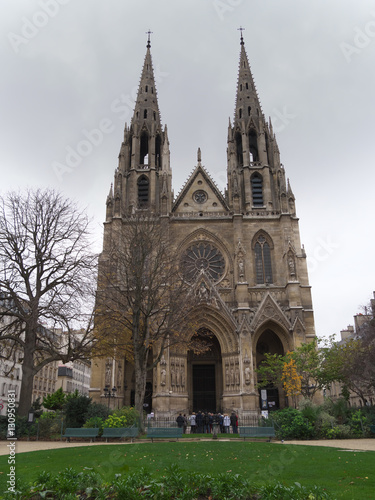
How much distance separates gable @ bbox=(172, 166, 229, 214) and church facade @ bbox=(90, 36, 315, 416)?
0.09 m

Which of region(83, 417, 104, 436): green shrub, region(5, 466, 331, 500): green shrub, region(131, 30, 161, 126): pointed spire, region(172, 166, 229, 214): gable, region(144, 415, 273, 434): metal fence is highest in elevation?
region(131, 30, 161, 126): pointed spire

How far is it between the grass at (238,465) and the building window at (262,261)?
21258 mm

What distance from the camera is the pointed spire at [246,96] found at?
41031mm

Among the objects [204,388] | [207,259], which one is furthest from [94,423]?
[207,259]

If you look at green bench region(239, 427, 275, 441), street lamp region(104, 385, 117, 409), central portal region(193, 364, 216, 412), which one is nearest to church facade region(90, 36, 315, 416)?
central portal region(193, 364, 216, 412)

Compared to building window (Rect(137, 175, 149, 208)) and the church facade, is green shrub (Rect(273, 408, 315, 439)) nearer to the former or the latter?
the church facade

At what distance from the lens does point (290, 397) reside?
28.9 meters

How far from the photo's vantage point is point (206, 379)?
3178cm

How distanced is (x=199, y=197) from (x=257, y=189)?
17.1ft

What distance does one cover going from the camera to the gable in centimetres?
3594

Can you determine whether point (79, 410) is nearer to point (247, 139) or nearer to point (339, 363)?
point (339, 363)

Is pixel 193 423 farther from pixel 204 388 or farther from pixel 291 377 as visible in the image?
pixel 204 388

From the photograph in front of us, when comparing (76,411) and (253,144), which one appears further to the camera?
(253,144)

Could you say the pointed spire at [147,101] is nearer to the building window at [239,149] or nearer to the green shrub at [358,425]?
the building window at [239,149]
